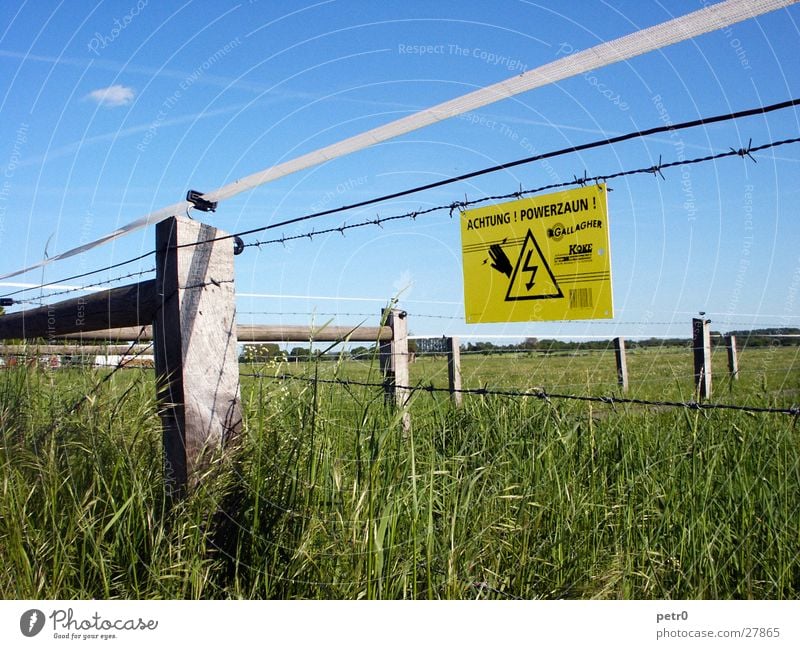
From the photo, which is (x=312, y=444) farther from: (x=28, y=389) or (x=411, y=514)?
(x=28, y=389)

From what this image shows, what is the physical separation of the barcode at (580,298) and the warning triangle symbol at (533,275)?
0.04m

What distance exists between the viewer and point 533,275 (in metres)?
2.16

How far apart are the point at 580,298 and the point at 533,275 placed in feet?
0.57

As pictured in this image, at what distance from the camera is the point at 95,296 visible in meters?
3.45

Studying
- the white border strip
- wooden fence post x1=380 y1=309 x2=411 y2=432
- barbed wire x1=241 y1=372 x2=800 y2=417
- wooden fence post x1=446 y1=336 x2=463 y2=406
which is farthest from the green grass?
wooden fence post x1=446 y1=336 x2=463 y2=406

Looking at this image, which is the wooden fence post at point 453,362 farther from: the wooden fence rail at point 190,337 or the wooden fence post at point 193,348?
the wooden fence post at point 193,348

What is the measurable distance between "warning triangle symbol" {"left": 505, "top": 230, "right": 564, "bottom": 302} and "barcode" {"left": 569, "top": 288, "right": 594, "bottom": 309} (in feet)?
0.12

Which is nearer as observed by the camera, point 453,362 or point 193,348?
point 193,348
